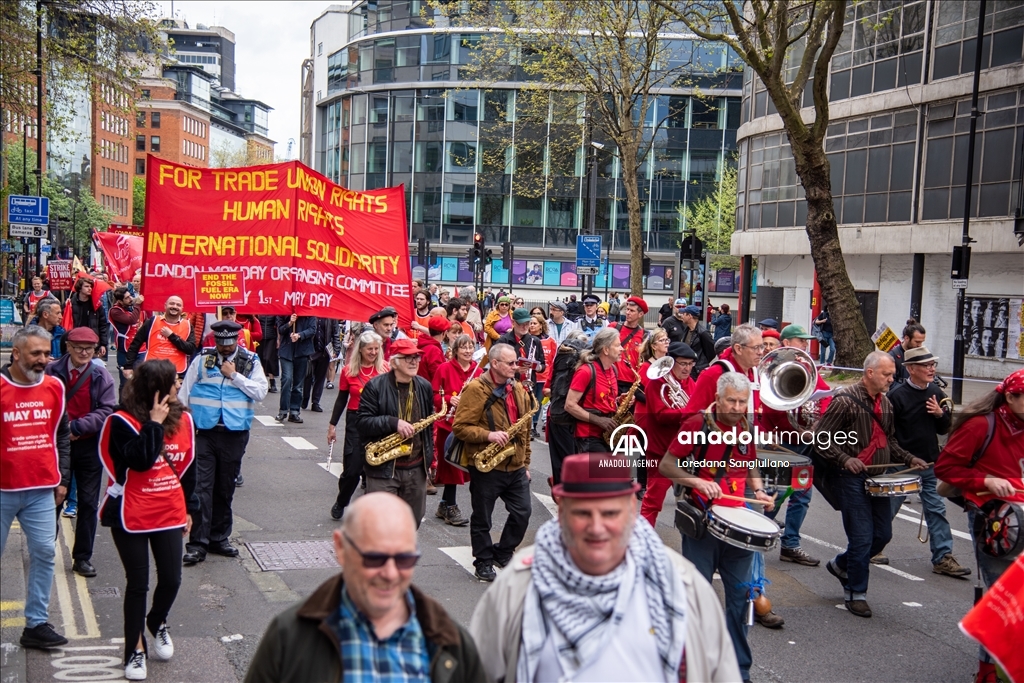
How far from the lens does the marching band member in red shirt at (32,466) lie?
6.09m

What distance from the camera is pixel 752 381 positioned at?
27.2 ft

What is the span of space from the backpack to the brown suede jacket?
19.8 feet

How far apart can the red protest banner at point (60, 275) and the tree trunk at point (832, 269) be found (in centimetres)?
1763

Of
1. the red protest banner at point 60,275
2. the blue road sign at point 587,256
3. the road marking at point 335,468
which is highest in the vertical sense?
the blue road sign at point 587,256

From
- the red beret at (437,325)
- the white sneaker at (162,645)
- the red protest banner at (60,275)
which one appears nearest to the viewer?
the white sneaker at (162,645)

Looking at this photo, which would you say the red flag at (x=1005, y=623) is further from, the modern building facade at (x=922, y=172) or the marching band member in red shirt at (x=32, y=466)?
the modern building facade at (x=922, y=172)

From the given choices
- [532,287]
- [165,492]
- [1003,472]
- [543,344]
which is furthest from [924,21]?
[532,287]

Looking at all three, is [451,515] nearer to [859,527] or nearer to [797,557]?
[797,557]

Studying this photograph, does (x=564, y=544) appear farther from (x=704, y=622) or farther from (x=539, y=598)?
(x=704, y=622)

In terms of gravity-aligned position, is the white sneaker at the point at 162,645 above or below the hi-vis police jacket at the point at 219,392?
below

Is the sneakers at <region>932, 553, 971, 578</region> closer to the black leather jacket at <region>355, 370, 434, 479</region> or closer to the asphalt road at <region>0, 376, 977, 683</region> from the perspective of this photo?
the asphalt road at <region>0, 376, 977, 683</region>

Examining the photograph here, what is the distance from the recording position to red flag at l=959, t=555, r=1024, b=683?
14.2 ft

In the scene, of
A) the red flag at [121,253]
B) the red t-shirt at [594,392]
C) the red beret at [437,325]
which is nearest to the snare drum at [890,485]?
the red t-shirt at [594,392]

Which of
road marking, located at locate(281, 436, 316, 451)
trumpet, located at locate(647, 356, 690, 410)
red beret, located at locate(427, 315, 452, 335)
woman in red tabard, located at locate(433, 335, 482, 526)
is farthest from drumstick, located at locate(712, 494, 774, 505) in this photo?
road marking, located at locate(281, 436, 316, 451)
